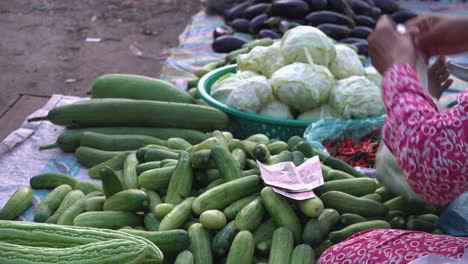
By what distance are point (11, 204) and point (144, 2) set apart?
607 centimetres

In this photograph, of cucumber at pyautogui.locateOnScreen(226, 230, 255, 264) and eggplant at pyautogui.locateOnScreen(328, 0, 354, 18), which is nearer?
cucumber at pyautogui.locateOnScreen(226, 230, 255, 264)

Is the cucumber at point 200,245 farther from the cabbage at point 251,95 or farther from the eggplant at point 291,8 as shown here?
the eggplant at point 291,8

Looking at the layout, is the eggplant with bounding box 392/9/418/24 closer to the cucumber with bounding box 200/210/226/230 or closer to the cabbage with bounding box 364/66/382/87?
the cabbage with bounding box 364/66/382/87

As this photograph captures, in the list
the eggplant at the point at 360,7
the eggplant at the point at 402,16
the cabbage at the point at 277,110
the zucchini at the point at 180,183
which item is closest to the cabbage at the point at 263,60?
the cabbage at the point at 277,110

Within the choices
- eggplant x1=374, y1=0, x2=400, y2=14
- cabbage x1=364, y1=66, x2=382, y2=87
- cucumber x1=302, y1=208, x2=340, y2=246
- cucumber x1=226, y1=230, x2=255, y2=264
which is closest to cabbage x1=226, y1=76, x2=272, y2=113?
cabbage x1=364, y1=66, x2=382, y2=87

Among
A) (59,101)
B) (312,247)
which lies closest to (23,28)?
(59,101)

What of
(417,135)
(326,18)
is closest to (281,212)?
(417,135)

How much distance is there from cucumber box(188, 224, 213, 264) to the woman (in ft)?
1.61

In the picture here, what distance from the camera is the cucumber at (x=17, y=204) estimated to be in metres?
3.13

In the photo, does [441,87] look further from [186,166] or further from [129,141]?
[129,141]

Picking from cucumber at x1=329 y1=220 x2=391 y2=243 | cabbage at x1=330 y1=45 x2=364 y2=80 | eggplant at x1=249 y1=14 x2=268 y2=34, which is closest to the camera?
cucumber at x1=329 y1=220 x2=391 y2=243

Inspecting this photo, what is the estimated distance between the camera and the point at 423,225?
2.57 m

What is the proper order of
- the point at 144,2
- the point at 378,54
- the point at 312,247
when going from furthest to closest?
the point at 144,2 → the point at 312,247 → the point at 378,54

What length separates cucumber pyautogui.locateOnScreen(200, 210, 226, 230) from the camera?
2.52 meters
